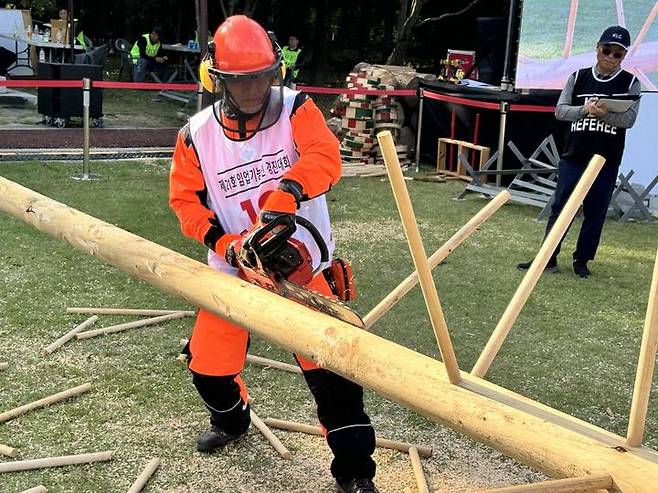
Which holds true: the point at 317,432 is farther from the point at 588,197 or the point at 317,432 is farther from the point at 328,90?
the point at 328,90

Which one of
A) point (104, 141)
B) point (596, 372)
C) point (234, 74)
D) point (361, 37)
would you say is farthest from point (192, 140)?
point (361, 37)

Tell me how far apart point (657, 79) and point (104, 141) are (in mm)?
8178

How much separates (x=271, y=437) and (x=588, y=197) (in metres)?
3.87

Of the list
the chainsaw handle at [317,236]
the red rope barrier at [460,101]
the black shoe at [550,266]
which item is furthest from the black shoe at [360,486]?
the red rope barrier at [460,101]

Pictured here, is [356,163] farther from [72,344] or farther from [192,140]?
[192,140]

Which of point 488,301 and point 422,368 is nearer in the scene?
→ point 422,368

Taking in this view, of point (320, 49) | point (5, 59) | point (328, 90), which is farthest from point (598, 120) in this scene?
point (320, 49)

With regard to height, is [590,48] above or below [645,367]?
above

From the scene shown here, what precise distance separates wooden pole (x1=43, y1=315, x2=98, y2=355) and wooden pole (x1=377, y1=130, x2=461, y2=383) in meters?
3.33

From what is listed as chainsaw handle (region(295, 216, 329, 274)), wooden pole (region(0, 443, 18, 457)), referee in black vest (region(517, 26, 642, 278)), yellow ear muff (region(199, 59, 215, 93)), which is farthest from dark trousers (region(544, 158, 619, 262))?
wooden pole (region(0, 443, 18, 457))

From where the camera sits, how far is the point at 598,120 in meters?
6.14

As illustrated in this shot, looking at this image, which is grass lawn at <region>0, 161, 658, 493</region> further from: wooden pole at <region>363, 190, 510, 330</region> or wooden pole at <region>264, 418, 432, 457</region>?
wooden pole at <region>363, 190, 510, 330</region>

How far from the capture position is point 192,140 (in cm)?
320

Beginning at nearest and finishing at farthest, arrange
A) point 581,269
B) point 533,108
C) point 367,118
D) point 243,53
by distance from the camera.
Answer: point 243,53 < point 581,269 < point 533,108 < point 367,118
